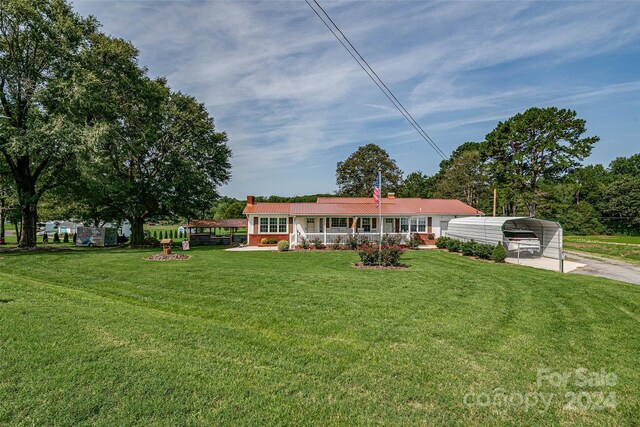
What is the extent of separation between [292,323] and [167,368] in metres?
2.41

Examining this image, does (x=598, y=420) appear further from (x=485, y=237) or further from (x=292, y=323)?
(x=485, y=237)

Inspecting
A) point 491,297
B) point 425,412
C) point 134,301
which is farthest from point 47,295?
point 491,297

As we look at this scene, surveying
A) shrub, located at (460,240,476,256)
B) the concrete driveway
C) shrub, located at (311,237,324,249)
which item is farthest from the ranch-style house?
the concrete driveway

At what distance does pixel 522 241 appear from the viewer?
59.1 feet

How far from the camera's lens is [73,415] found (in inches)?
113

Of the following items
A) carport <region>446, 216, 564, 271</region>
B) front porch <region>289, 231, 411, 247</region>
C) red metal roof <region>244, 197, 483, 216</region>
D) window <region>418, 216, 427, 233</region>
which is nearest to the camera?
carport <region>446, 216, 564, 271</region>

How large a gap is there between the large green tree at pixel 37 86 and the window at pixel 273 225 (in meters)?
12.6

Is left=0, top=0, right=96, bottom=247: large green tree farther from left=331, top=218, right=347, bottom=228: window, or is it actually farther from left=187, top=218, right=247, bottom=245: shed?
left=331, top=218, right=347, bottom=228: window

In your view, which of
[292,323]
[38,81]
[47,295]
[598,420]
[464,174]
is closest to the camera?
[598,420]

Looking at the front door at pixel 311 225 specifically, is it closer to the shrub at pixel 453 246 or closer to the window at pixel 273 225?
the window at pixel 273 225

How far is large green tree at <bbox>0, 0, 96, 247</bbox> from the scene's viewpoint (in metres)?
16.3

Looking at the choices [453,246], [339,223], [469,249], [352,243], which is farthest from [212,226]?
[469,249]

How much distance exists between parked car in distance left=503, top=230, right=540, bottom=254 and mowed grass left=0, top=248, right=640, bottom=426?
9.68 metres

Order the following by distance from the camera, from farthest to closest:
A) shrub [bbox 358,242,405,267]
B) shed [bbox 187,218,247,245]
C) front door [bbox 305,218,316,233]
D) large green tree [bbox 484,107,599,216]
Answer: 1. large green tree [bbox 484,107,599,216]
2. shed [bbox 187,218,247,245]
3. front door [bbox 305,218,316,233]
4. shrub [bbox 358,242,405,267]
